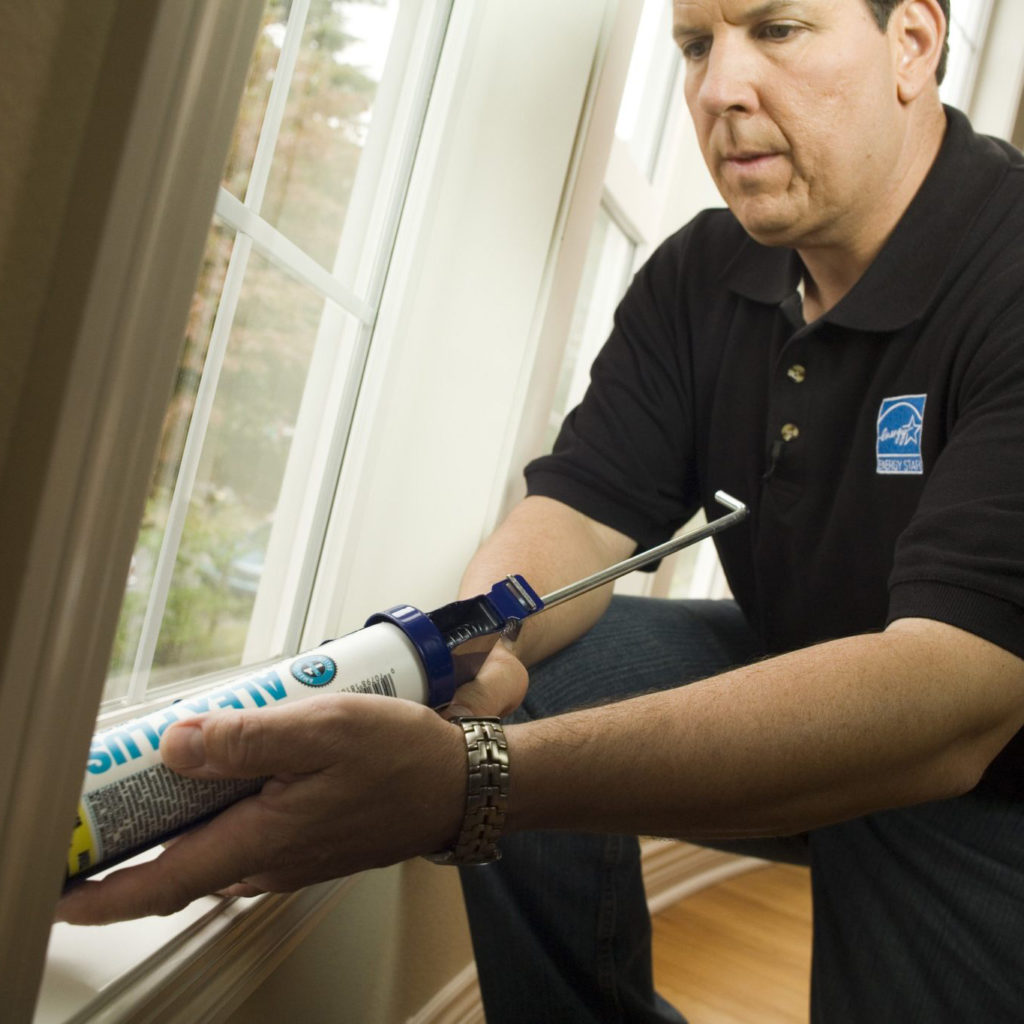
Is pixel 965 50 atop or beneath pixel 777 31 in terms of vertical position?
atop

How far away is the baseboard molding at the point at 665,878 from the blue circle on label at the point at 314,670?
741 mm

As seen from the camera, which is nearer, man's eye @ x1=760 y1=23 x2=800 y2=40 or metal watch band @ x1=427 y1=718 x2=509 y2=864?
metal watch band @ x1=427 y1=718 x2=509 y2=864

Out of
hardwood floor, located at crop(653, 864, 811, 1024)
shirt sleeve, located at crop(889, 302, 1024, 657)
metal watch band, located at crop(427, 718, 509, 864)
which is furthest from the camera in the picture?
hardwood floor, located at crop(653, 864, 811, 1024)

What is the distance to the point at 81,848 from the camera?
17.6 inches

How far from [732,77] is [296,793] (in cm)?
79

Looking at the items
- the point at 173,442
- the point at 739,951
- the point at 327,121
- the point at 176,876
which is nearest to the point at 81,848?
the point at 176,876

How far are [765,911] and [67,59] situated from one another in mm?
1853

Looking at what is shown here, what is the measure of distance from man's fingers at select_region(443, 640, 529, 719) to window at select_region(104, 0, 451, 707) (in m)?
0.28

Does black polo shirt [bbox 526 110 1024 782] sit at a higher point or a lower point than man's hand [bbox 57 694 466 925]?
higher

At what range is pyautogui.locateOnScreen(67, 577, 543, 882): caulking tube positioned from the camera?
457 millimetres

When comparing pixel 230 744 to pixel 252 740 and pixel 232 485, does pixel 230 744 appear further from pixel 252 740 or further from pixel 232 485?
pixel 232 485

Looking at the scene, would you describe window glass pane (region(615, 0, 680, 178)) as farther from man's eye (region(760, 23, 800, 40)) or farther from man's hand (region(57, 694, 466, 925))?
man's hand (region(57, 694, 466, 925))

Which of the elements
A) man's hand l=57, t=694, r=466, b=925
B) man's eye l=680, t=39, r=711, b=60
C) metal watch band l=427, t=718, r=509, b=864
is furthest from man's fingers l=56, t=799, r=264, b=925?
man's eye l=680, t=39, r=711, b=60

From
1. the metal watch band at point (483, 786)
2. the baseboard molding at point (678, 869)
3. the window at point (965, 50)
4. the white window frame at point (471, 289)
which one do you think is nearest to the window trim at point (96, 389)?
the metal watch band at point (483, 786)
